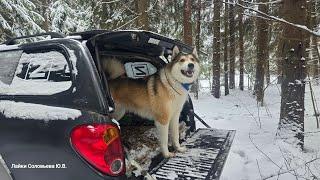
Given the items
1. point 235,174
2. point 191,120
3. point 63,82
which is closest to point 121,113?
point 191,120

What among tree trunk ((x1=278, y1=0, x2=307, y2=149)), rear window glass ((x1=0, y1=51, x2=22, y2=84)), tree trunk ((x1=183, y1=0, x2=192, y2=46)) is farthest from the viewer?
tree trunk ((x1=183, y1=0, x2=192, y2=46))

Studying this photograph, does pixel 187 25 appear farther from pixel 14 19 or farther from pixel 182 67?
pixel 182 67

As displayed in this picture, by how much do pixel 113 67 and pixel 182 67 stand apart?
99 cm

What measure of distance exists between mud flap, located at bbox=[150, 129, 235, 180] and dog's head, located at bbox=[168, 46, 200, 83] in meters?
0.89

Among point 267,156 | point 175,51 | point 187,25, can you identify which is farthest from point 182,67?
Result: point 187,25

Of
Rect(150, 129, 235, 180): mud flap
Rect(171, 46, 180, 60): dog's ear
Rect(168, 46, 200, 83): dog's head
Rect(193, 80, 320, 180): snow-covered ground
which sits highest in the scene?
Rect(171, 46, 180, 60): dog's ear

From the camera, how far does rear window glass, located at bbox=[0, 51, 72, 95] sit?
9.89 feet

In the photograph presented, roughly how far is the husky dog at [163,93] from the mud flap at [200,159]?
0.93ft

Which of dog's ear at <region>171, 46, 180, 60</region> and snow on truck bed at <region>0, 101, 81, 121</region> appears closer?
snow on truck bed at <region>0, 101, 81, 121</region>

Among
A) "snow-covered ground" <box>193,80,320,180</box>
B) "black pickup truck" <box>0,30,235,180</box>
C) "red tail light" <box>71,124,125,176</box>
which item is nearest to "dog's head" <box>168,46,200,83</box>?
"snow-covered ground" <box>193,80,320,180</box>

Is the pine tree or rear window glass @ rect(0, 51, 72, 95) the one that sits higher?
the pine tree

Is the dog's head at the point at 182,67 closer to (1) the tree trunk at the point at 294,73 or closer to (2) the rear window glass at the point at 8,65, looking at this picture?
(2) the rear window glass at the point at 8,65

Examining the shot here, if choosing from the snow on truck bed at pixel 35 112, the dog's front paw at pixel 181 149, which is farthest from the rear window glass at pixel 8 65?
the dog's front paw at pixel 181 149

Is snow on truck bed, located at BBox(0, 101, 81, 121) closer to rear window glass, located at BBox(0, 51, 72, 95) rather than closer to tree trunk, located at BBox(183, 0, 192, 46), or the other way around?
rear window glass, located at BBox(0, 51, 72, 95)
